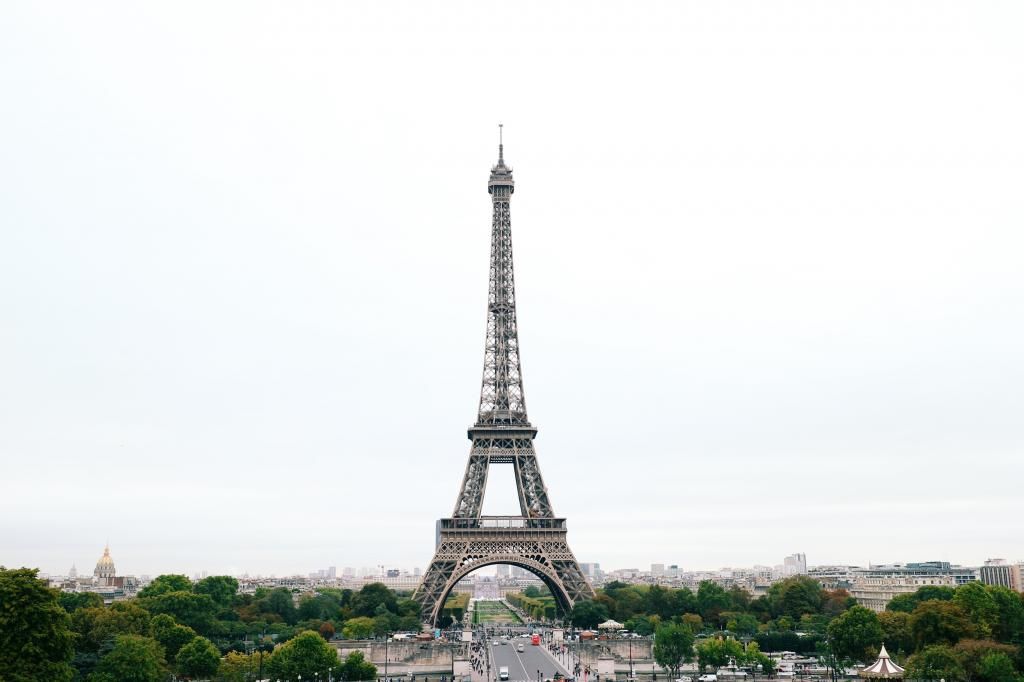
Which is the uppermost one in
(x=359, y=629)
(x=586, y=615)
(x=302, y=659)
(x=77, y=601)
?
(x=77, y=601)

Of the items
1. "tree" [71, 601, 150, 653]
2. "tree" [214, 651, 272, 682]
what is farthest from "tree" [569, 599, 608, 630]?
"tree" [71, 601, 150, 653]

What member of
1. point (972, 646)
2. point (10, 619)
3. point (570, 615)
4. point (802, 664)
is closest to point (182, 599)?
point (570, 615)

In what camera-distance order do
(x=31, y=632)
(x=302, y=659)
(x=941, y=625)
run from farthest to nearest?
(x=941, y=625), (x=302, y=659), (x=31, y=632)

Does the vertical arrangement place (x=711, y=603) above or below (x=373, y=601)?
below

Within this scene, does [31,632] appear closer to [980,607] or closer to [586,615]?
[586,615]

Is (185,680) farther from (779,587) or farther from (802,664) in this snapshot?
(779,587)

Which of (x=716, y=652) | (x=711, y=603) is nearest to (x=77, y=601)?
(x=716, y=652)

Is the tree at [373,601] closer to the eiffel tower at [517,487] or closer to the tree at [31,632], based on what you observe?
the eiffel tower at [517,487]
